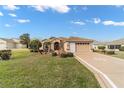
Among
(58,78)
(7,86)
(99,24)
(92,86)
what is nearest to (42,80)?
(58,78)

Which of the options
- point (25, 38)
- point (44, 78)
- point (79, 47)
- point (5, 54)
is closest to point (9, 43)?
point (25, 38)

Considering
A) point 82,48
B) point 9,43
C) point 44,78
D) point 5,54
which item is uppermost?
point 9,43

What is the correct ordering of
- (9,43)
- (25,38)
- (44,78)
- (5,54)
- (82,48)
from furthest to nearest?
(82,48)
(5,54)
(25,38)
(9,43)
(44,78)

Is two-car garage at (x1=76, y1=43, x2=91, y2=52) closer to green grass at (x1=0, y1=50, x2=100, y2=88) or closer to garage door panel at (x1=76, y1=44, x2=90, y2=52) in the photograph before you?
garage door panel at (x1=76, y1=44, x2=90, y2=52)

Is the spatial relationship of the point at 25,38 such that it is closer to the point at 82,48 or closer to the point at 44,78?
the point at 44,78

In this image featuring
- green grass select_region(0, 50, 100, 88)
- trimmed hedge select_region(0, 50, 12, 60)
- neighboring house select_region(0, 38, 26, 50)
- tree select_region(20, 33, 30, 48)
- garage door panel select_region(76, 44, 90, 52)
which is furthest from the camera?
garage door panel select_region(76, 44, 90, 52)

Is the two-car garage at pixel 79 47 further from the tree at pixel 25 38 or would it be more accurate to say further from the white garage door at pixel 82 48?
the tree at pixel 25 38

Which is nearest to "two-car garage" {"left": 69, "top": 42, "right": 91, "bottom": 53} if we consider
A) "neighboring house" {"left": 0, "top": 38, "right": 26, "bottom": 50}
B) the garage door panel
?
the garage door panel

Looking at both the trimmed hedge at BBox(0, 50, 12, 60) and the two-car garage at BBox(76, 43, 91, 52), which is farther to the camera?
the two-car garage at BBox(76, 43, 91, 52)

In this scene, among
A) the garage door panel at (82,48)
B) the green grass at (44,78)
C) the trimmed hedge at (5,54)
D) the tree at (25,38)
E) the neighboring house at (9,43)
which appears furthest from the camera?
the garage door panel at (82,48)

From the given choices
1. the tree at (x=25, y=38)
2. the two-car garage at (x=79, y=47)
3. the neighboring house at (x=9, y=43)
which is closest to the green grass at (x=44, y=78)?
the neighboring house at (x=9, y=43)

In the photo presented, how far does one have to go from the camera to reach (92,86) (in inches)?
276

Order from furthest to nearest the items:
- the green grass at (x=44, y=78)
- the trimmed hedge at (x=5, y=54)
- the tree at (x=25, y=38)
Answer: the trimmed hedge at (x=5, y=54)
the tree at (x=25, y=38)
the green grass at (x=44, y=78)
